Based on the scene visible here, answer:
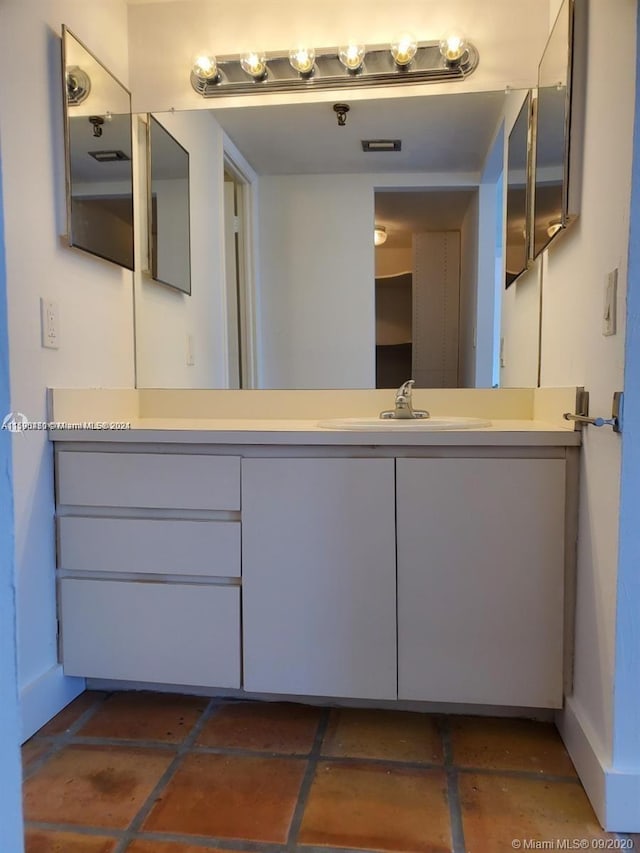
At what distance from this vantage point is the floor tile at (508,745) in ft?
4.33

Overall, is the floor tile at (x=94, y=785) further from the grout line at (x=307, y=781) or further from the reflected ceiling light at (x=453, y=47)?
Result: the reflected ceiling light at (x=453, y=47)

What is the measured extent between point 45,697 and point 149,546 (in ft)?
1.66

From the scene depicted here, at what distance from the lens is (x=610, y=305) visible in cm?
112

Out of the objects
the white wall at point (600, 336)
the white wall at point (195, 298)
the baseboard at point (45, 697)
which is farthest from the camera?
the white wall at point (195, 298)

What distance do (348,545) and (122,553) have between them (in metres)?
0.62

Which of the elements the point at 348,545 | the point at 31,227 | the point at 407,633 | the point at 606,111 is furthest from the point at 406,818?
the point at 31,227

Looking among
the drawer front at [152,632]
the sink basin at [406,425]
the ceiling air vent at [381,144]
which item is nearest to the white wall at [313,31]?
the ceiling air vent at [381,144]

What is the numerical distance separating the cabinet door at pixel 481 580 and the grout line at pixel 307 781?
252mm

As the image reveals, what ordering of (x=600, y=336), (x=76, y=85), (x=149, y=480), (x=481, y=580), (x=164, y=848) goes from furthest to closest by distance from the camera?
(x=76, y=85)
(x=149, y=480)
(x=481, y=580)
(x=600, y=336)
(x=164, y=848)

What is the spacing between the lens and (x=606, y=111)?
1.17m

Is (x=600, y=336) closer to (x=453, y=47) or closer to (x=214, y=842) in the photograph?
(x=453, y=47)

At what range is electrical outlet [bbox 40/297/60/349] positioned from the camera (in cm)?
149

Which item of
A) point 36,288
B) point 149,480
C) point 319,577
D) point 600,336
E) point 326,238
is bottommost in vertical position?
point 319,577

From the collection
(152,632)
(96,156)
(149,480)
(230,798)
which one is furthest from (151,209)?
(230,798)
